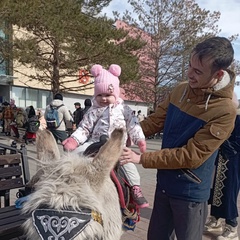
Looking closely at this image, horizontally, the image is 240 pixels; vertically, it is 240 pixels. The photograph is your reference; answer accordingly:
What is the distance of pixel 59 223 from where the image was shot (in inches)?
50.5

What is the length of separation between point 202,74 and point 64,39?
43.1ft

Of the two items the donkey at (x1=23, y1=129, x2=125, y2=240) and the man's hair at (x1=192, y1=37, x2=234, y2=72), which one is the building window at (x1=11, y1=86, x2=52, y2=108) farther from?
the donkey at (x1=23, y1=129, x2=125, y2=240)

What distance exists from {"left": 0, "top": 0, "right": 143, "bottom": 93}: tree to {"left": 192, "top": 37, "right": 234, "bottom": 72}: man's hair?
1161 cm

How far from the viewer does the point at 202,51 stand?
1.91 metres

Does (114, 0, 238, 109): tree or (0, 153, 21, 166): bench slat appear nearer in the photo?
A: (0, 153, 21, 166): bench slat

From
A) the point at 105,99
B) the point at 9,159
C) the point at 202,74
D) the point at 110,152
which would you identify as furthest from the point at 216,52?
the point at 9,159

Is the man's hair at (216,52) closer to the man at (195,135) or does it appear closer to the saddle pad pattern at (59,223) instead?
the man at (195,135)

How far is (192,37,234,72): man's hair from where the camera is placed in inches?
74.0

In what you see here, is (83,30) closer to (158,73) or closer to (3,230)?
(158,73)

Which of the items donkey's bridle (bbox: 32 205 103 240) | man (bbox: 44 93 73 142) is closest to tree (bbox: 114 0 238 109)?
man (bbox: 44 93 73 142)

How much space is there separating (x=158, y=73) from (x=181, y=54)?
2289 millimetres

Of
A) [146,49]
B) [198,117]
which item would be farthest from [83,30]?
[198,117]

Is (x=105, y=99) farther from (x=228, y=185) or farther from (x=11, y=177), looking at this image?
(x=228, y=185)

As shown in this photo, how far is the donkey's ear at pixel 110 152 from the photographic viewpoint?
139 centimetres
